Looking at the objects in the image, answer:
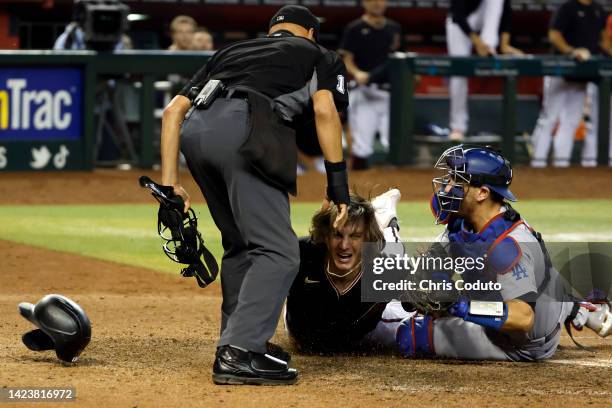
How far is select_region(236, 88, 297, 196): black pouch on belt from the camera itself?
489 centimetres

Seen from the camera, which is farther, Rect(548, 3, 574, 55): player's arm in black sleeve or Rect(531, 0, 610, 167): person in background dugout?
Rect(531, 0, 610, 167): person in background dugout

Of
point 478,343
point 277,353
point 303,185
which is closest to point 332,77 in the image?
point 277,353

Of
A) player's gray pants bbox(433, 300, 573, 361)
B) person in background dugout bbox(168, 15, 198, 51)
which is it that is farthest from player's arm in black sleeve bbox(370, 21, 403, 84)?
player's gray pants bbox(433, 300, 573, 361)

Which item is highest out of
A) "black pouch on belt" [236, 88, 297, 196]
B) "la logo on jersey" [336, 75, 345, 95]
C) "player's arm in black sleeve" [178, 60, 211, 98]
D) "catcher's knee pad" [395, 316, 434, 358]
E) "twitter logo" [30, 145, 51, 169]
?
"la logo on jersey" [336, 75, 345, 95]

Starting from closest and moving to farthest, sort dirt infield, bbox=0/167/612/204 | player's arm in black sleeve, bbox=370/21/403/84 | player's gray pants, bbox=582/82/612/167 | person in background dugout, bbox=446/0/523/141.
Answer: dirt infield, bbox=0/167/612/204, person in background dugout, bbox=446/0/523/141, player's arm in black sleeve, bbox=370/21/403/84, player's gray pants, bbox=582/82/612/167

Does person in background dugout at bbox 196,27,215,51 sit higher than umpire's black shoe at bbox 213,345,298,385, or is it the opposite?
person in background dugout at bbox 196,27,215,51

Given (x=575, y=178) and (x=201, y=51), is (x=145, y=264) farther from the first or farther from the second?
(x=575, y=178)

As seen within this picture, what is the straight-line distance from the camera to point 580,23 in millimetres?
15039

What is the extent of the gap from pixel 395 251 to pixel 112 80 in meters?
9.13

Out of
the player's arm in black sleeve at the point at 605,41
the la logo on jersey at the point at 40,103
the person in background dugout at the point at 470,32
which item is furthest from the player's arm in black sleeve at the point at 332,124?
the player's arm in black sleeve at the point at 605,41

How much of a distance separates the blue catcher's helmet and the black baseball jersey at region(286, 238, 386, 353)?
56cm

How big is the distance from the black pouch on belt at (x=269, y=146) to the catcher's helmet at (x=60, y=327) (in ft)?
3.40

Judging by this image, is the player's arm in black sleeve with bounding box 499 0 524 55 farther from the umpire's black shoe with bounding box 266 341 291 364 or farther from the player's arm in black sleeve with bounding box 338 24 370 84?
the umpire's black shoe with bounding box 266 341 291 364

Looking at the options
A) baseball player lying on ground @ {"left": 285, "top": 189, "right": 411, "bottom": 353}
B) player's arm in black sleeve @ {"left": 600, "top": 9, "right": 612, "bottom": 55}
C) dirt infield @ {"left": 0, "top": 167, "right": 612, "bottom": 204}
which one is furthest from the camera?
player's arm in black sleeve @ {"left": 600, "top": 9, "right": 612, "bottom": 55}
